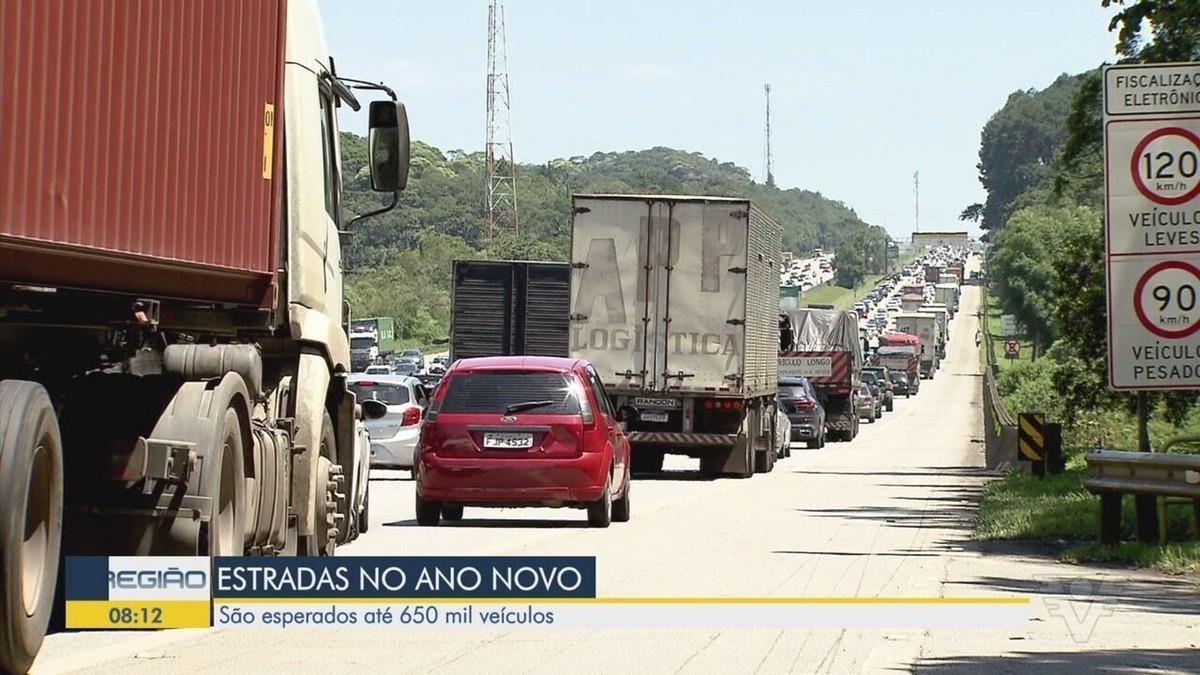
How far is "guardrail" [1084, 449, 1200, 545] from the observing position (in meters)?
15.9

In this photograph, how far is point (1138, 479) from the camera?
54.7 ft

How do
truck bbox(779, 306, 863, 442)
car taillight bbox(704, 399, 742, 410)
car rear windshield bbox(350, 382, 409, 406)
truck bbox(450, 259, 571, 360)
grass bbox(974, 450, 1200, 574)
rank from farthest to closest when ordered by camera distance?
1. truck bbox(779, 306, 863, 442)
2. truck bbox(450, 259, 571, 360)
3. car taillight bbox(704, 399, 742, 410)
4. car rear windshield bbox(350, 382, 409, 406)
5. grass bbox(974, 450, 1200, 574)

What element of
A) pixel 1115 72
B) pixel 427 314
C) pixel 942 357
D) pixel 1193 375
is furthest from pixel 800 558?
pixel 942 357

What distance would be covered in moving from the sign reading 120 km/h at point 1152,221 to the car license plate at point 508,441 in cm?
550

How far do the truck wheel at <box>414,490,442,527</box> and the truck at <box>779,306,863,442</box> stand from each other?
34900 mm

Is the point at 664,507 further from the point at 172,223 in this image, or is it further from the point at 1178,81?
the point at 172,223

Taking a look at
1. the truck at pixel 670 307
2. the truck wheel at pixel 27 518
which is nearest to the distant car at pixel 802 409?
the truck at pixel 670 307

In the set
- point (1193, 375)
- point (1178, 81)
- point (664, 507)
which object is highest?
point (1178, 81)

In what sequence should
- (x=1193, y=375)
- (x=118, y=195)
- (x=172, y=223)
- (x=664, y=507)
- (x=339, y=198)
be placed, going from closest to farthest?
1. (x=118, y=195)
2. (x=172, y=223)
3. (x=339, y=198)
4. (x=1193, y=375)
5. (x=664, y=507)

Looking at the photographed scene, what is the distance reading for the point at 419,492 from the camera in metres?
19.3

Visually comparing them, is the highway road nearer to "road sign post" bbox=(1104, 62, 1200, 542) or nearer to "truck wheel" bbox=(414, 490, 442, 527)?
"truck wheel" bbox=(414, 490, 442, 527)

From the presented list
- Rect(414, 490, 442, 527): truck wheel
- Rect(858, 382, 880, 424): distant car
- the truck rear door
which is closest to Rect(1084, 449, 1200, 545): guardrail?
Rect(414, 490, 442, 527): truck wheel

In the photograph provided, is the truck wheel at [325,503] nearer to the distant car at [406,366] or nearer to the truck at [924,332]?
the distant car at [406,366]

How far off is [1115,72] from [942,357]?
5824 inches
